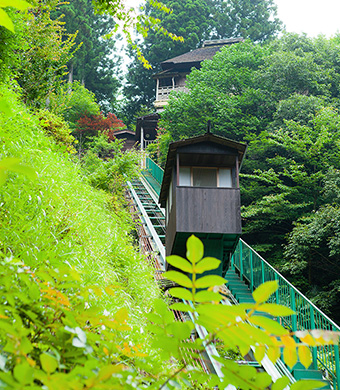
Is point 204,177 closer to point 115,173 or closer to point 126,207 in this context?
point 115,173

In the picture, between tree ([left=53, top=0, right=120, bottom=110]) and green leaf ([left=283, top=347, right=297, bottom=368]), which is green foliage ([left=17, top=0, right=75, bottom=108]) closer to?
green leaf ([left=283, top=347, right=297, bottom=368])

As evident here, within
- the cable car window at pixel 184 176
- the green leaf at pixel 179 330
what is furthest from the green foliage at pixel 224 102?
the green leaf at pixel 179 330

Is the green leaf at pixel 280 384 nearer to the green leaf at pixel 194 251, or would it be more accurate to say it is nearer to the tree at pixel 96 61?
the green leaf at pixel 194 251

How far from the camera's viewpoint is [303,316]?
696cm

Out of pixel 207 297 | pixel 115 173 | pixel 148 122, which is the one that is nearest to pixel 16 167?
pixel 207 297

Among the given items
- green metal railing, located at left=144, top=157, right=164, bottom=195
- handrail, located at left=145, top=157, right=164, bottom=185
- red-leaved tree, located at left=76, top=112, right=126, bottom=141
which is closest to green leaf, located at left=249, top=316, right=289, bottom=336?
green metal railing, located at left=144, top=157, right=164, bottom=195

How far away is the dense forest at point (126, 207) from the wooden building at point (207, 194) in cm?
128

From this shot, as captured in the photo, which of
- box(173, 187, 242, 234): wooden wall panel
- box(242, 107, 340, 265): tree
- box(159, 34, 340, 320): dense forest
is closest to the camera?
box(173, 187, 242, 234): wooden wall panel

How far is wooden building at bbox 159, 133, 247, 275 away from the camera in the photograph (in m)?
8.93

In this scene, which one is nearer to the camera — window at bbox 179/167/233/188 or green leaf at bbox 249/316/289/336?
green leaf at bbox 249/316/289/336

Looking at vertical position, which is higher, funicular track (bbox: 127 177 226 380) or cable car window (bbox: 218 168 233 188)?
cable car window (bbox: 218 168 233 188)

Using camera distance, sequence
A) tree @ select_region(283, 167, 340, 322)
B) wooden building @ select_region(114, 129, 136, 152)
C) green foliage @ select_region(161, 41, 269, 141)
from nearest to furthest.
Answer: tree @ select_region(283, 167, 340, 322) < green foliage @ select_region(161, 41, 269, 141) < wooden building @ select_region(114, 129, 136, 152)

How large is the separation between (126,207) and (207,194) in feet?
19.0

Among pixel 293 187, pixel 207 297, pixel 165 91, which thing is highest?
pixel 165 91
